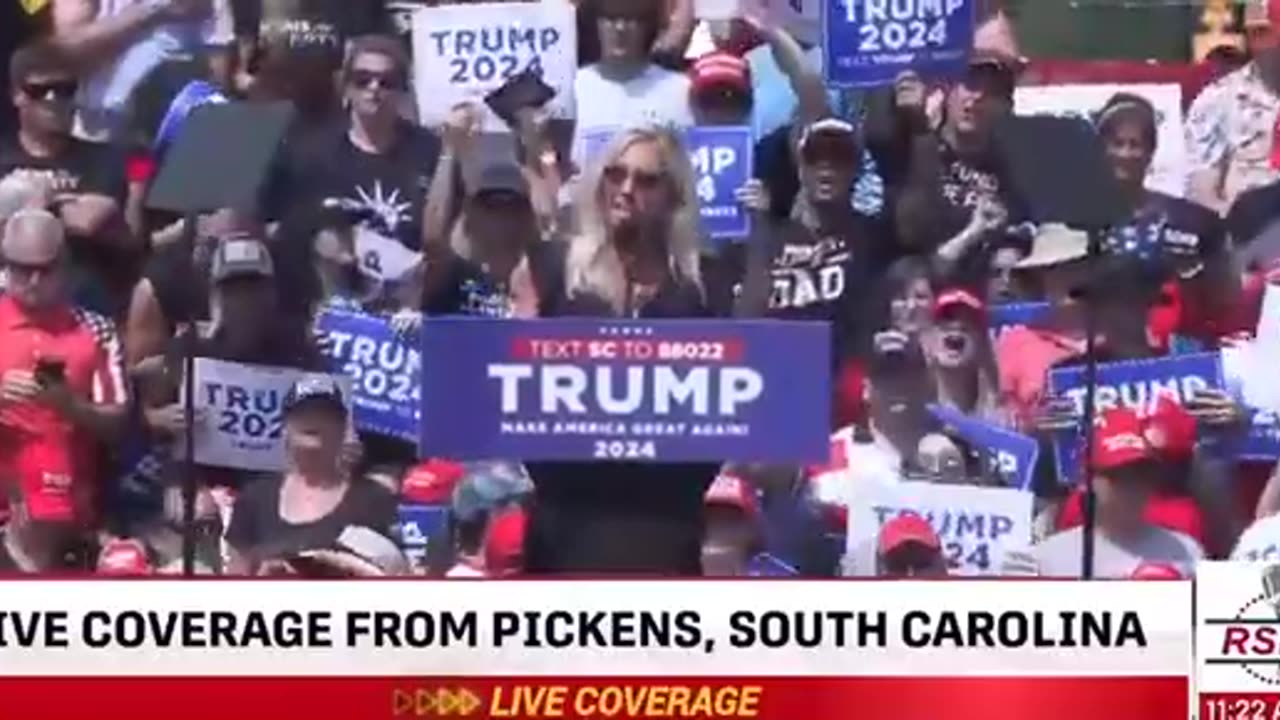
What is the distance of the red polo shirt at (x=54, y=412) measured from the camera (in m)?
4.23

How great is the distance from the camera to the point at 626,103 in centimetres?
423

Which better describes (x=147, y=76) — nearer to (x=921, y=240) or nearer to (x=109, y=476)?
(x=109, y=476)

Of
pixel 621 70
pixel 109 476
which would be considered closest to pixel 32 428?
pixel 109 476

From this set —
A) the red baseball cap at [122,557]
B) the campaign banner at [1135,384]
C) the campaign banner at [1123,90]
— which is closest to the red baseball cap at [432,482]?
the red baseball cap at [122,557]

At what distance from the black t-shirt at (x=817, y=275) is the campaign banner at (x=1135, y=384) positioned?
381mm

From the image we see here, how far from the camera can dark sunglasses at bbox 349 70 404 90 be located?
4227 millimetres

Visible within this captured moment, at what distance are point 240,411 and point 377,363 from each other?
239 millimetres

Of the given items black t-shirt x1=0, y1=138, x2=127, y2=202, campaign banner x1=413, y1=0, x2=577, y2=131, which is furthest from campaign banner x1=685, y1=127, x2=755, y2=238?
black t-shirt x1=0, y1=138, x2=127, y2=202

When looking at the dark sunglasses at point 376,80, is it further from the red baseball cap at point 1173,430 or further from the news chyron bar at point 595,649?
the red baseball cap at point 1173,430

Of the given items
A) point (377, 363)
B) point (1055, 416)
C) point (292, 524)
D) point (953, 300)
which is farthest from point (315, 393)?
point (1055, 416)

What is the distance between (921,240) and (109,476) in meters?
1.39

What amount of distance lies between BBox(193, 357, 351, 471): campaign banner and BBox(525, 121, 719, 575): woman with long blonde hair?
0.41m

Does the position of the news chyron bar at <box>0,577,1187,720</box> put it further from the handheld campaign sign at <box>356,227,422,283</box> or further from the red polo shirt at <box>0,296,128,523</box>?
the handheld campaign sign at <box>356,227,422,283</box>

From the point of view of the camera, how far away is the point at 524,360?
14.0 feet
